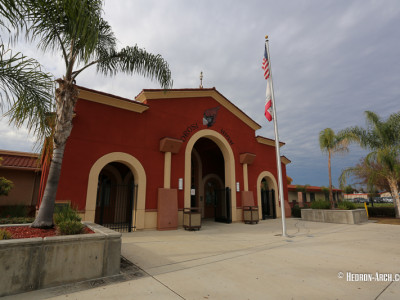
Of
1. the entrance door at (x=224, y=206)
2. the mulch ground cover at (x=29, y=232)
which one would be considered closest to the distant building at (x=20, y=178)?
the mulch ground cover at (x=29, y=232)

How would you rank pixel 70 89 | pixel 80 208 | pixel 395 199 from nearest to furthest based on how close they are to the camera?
pixel 70 89, pixel 80 208, pixel 395 199

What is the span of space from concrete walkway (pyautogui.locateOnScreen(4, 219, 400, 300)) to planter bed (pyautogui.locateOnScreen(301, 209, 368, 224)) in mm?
7132

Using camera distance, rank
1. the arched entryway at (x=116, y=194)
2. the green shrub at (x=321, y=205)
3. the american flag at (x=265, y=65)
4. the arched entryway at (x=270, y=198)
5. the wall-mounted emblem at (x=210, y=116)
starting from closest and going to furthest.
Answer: the american flag at (x=265, y=65) < the arched entryway at (x=116, y=194) < the wall-mounted emblem at (x=210, y=116) < the green shrub at (x=321, y=205) < the arched entryway at (x=270, y=198)

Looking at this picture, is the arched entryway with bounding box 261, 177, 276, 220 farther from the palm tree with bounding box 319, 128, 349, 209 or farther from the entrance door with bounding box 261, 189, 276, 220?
the palm tree with bounding box 319, 128, 349, 209

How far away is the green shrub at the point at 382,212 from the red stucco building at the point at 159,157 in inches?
343

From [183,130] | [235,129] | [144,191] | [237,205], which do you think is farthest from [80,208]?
[235,129]

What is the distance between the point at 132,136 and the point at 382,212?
21752mm

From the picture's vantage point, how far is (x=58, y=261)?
12.8 ft

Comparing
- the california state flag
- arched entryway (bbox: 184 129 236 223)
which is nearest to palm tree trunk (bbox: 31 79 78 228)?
the california state flag

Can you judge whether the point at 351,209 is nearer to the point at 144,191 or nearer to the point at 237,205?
the point at 237,205

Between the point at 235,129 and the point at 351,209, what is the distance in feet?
31.8

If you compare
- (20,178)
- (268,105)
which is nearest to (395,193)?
(268,105)

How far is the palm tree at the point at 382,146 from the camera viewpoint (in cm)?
1585

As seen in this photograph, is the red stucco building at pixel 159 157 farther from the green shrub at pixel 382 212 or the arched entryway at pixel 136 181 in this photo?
the green shrub at pixel 382 212
